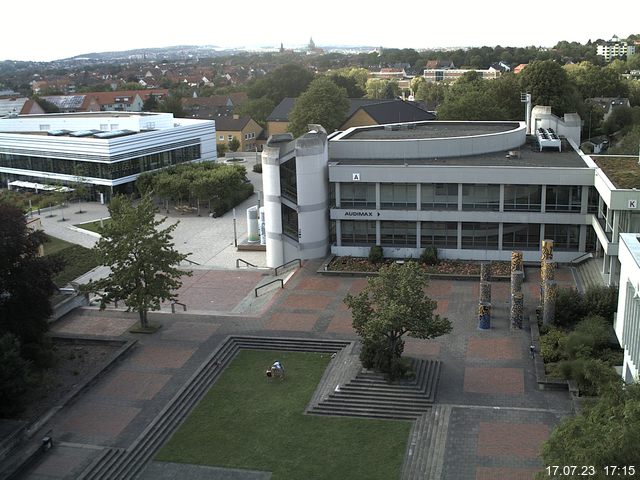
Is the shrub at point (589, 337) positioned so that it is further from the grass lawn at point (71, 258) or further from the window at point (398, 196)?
the grass lawn at point (71, 258)

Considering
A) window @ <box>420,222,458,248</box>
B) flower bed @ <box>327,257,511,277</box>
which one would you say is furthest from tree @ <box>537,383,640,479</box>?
window @ <box>420,222,458,248</box>

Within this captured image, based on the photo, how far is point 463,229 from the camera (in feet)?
139

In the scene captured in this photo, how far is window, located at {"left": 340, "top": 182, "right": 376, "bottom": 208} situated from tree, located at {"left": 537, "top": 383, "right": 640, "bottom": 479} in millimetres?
27198

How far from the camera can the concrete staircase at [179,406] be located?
908 inches

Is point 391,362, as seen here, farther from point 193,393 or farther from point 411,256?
point 411,256

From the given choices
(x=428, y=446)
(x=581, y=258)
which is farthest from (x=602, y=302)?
(x=428, y=446)

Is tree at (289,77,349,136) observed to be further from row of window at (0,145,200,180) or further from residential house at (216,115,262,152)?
residential house at (216,115,262,152)

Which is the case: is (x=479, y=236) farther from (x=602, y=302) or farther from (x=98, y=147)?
(x=98, y=147)

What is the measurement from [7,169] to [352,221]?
5022cm

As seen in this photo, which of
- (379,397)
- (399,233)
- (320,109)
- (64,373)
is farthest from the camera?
(320,109)

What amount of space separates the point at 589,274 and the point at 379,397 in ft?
57.8

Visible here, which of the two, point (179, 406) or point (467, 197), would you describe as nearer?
point (179, 406)

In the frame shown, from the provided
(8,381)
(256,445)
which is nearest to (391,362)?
(256,445)

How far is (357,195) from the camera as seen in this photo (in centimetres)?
4369
